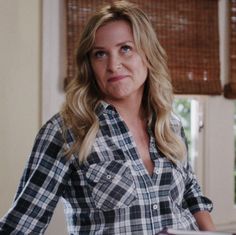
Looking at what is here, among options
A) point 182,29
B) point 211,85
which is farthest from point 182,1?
point 211,85

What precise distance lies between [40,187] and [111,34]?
1.54ft

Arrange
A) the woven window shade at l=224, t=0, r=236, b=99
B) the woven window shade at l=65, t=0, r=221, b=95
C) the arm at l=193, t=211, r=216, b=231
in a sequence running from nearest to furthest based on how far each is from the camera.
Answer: the arm at l=193, t=211, r=216, b=231
the woven window shade at l=65, t=0, r=221, b=95
the woven window shade at l=224, t=0, r=236, b=99

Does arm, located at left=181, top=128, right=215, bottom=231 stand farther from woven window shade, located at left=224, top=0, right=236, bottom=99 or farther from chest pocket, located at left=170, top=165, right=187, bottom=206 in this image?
woven window shade, located at left=224, top=0, right=236, bottom=99

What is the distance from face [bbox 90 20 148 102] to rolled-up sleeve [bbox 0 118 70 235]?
20cm

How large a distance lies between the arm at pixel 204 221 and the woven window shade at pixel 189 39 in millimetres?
674

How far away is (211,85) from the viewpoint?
203 cm

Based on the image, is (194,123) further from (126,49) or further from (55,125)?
(55,125)

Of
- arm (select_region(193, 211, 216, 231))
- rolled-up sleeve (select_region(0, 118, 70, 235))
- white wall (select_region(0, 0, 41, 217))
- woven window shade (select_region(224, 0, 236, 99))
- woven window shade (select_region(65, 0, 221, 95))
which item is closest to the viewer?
rolled-up sleeve (select_region(0, 118, 70, 235))

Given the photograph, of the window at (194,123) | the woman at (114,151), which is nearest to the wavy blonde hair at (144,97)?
the woman at (114,151)

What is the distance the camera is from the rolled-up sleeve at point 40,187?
1138 millimetres

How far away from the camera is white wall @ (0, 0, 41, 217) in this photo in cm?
172

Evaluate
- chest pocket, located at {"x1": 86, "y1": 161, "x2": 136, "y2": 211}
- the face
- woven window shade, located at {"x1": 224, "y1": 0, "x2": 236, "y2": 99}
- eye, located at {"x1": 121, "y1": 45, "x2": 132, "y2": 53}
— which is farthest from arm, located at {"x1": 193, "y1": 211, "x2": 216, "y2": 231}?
woven window shade, located at {"x1": 224, "y1": 0, "x2": 236, "y2": 99}

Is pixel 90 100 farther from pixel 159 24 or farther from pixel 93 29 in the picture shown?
pixel 159 24

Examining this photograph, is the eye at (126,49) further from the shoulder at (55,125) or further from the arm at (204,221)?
the arm at (204,221)
